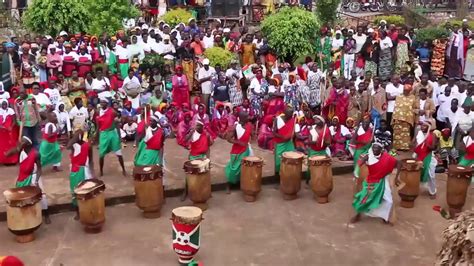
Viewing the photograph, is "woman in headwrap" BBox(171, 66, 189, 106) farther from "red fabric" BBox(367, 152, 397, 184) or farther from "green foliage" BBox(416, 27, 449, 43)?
"green foliage" BBox(416, 27, 449, 43)

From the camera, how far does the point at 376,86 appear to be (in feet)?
44.2

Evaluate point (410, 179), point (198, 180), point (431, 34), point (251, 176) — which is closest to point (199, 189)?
point (198, 180)

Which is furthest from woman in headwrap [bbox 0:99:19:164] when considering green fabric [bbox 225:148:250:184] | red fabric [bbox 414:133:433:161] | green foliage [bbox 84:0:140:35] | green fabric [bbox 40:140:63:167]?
red fabric [bbox 414:133:433:161]

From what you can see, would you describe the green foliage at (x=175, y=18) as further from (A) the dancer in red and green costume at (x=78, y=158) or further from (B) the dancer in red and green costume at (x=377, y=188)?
(B) the dancer in red and green costume at (x=377, y=188)

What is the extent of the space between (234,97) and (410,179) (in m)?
5.12

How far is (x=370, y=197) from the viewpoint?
990 cm

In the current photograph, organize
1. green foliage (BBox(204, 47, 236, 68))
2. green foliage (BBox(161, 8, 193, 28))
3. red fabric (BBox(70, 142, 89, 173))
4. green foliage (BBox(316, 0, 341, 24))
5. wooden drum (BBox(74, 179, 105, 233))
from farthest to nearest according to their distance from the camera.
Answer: green foliage (BBox(161, 8, 193, 28)) → green foliage (BBox(316, 0, 341, 24)) → green foliage (BBox(204, 47, 236, 68)) → red fabric (BBox(70, 142, 89, 173)) → wooden drum (BBox(74, 179, 105, 233))

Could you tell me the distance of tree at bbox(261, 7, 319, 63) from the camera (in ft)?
54.4

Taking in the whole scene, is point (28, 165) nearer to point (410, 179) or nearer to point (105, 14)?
point (410, 179)

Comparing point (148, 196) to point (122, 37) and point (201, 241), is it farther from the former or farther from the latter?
point (122, 37)

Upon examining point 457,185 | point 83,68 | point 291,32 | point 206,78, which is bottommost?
point 457,185

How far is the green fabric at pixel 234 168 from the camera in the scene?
36.3ft

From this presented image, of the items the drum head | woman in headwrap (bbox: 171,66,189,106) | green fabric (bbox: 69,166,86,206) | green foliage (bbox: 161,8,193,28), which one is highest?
green foliage (bbox: 161,8,193,28)

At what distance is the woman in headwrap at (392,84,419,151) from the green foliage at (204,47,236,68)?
4.51m
